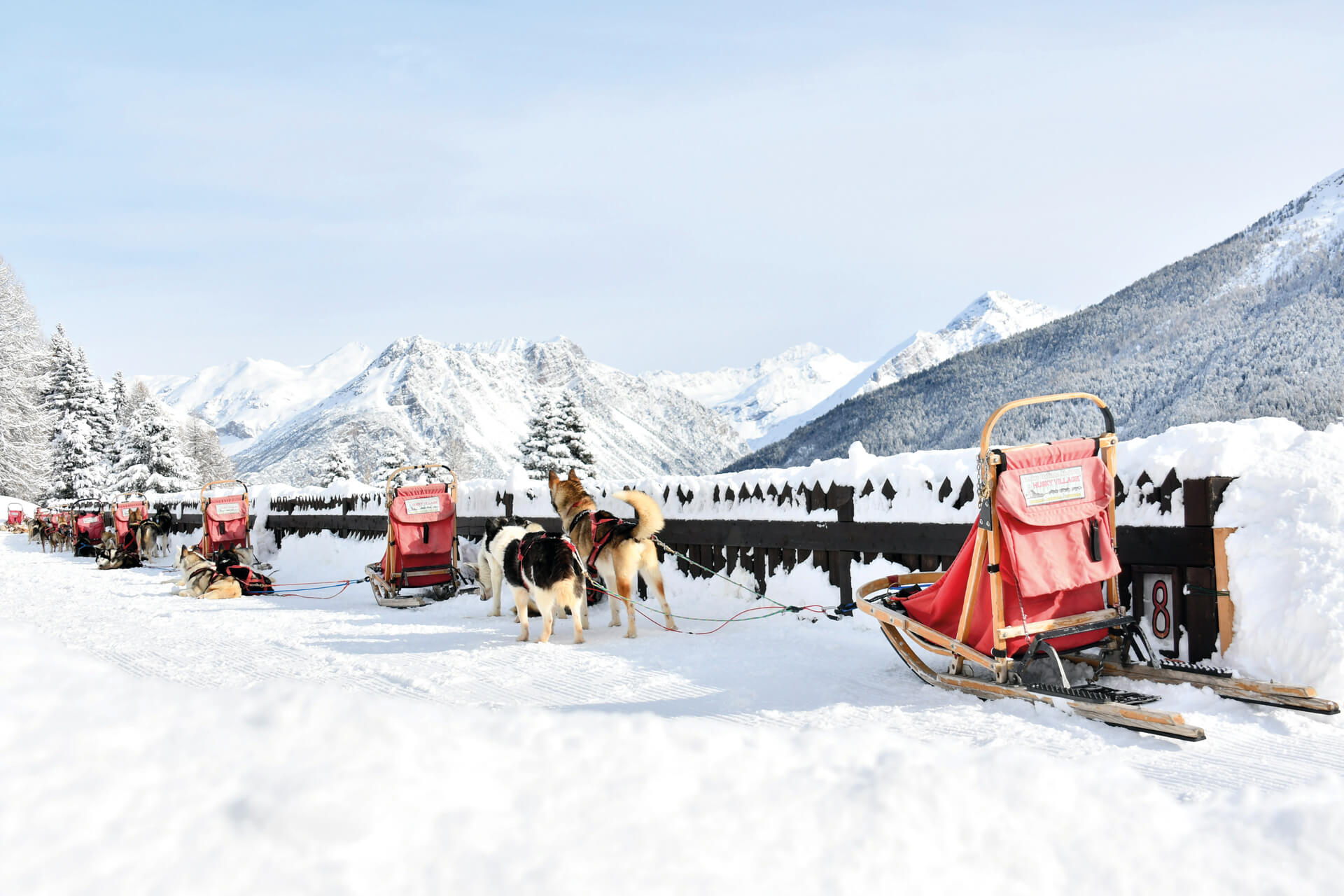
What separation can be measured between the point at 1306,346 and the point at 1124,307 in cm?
2764

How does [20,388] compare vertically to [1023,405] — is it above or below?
above

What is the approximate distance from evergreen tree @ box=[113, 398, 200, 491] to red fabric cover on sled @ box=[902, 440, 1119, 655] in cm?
5344

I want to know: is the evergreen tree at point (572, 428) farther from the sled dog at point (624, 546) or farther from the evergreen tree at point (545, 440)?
the sled dog at point (624, 546)

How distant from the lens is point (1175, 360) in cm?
8869

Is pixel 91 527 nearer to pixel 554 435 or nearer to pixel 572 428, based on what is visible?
pixel 554 435

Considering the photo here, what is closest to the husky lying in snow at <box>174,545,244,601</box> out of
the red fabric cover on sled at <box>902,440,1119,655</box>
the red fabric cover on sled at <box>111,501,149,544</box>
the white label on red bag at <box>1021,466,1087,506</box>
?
the red fabric cover on sled at <box>111,501,149,544</box>

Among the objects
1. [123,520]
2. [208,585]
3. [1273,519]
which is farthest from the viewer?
[123,520]

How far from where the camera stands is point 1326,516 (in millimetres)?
4289

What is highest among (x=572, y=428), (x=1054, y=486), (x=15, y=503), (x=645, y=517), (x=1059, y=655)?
(x=572, y=428)

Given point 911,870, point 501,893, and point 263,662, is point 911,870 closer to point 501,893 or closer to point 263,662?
point 501,893

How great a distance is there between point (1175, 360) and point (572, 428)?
80.0 metres

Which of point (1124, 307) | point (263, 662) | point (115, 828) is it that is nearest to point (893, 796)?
point (115, 828)

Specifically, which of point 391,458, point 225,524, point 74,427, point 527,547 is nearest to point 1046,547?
point 527,547

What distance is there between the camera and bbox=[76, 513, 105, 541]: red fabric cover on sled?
2192cm
